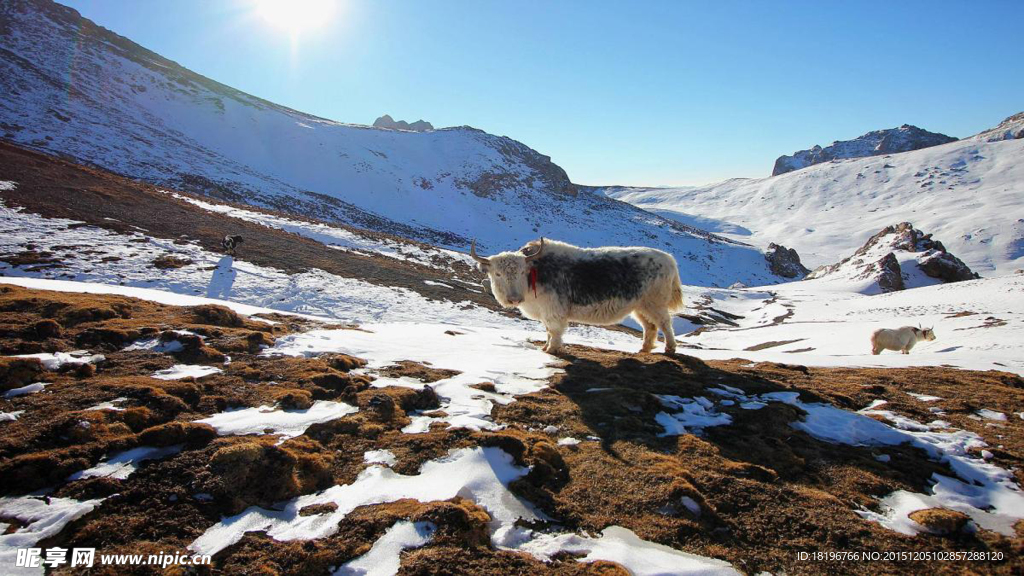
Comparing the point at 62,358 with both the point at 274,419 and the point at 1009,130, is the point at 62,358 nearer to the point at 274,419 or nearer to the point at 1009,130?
the point at 274,419

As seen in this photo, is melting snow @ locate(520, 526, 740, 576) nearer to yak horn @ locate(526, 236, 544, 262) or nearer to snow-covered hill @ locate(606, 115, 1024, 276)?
yak horn @ locate(526, 236, 544, 262)

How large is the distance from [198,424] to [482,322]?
12.8 m

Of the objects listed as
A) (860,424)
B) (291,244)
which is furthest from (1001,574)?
(291,244)

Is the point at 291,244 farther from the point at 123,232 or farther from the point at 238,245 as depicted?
the point at 123,232

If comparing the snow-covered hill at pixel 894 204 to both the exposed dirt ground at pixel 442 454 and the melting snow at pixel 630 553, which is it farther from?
the melting snow at pixel 630 553

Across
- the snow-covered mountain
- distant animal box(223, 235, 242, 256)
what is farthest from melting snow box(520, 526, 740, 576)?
the snow-covered mountain

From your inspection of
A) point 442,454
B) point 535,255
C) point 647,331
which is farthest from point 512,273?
point 442,454

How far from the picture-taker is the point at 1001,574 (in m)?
2.64

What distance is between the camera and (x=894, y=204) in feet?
378

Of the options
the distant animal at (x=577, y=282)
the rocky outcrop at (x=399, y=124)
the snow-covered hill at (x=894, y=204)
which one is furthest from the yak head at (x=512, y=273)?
the rocky outcrop at (x=399, y=124)

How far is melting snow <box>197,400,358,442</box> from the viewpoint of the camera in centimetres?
411

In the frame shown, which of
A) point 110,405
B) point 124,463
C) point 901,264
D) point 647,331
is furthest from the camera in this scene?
point 901,264

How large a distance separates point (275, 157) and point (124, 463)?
271ft

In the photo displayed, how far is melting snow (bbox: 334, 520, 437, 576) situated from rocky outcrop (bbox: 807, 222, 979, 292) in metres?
53.8
